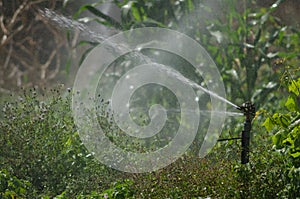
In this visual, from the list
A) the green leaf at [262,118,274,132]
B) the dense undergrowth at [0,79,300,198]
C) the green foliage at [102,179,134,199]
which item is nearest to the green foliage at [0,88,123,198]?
the dense undergrowth at [0,79,300,198]

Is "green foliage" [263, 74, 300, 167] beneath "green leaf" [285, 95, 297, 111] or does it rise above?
beneath

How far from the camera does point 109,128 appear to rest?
3939 mm

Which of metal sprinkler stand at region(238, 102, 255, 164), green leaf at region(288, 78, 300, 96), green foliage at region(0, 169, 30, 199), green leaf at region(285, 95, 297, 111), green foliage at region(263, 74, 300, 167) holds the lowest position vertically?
green foliage at region(0, 169, 30, 199)

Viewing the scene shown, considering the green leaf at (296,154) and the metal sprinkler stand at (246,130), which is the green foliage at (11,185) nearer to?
the metal sprinkler stand at (246,130)

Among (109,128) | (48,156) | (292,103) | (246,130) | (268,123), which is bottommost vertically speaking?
(48,156)

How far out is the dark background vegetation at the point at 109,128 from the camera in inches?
110

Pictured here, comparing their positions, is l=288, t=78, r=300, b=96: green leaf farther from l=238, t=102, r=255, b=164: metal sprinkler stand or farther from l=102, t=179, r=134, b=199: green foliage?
l=102, t=179, r=134, b=199: green foliage

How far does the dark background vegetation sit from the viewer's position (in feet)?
9.18

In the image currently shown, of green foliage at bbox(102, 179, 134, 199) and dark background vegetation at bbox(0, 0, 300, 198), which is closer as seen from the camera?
dark background vegetation at bbox(0, 0, 300, 198)

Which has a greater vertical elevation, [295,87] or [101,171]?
[295,87]

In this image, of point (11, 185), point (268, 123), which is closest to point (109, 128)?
point (11, 185)

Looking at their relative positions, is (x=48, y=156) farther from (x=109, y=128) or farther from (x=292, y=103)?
(x=292, y=103)

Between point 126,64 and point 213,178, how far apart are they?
2.58 metres

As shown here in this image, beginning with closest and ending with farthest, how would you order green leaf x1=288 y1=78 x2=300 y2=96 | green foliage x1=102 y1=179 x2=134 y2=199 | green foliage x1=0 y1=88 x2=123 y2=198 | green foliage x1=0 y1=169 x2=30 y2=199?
green leaf x1=288 y1=78 x2=300 y2=96 → green foliage x1=102 y1=179 x2=134 y2=199 → green foliage x1=0 y1=169 x2=30 y2=199 → green foliage x1=0 y1=88 x2=123 y2=198
